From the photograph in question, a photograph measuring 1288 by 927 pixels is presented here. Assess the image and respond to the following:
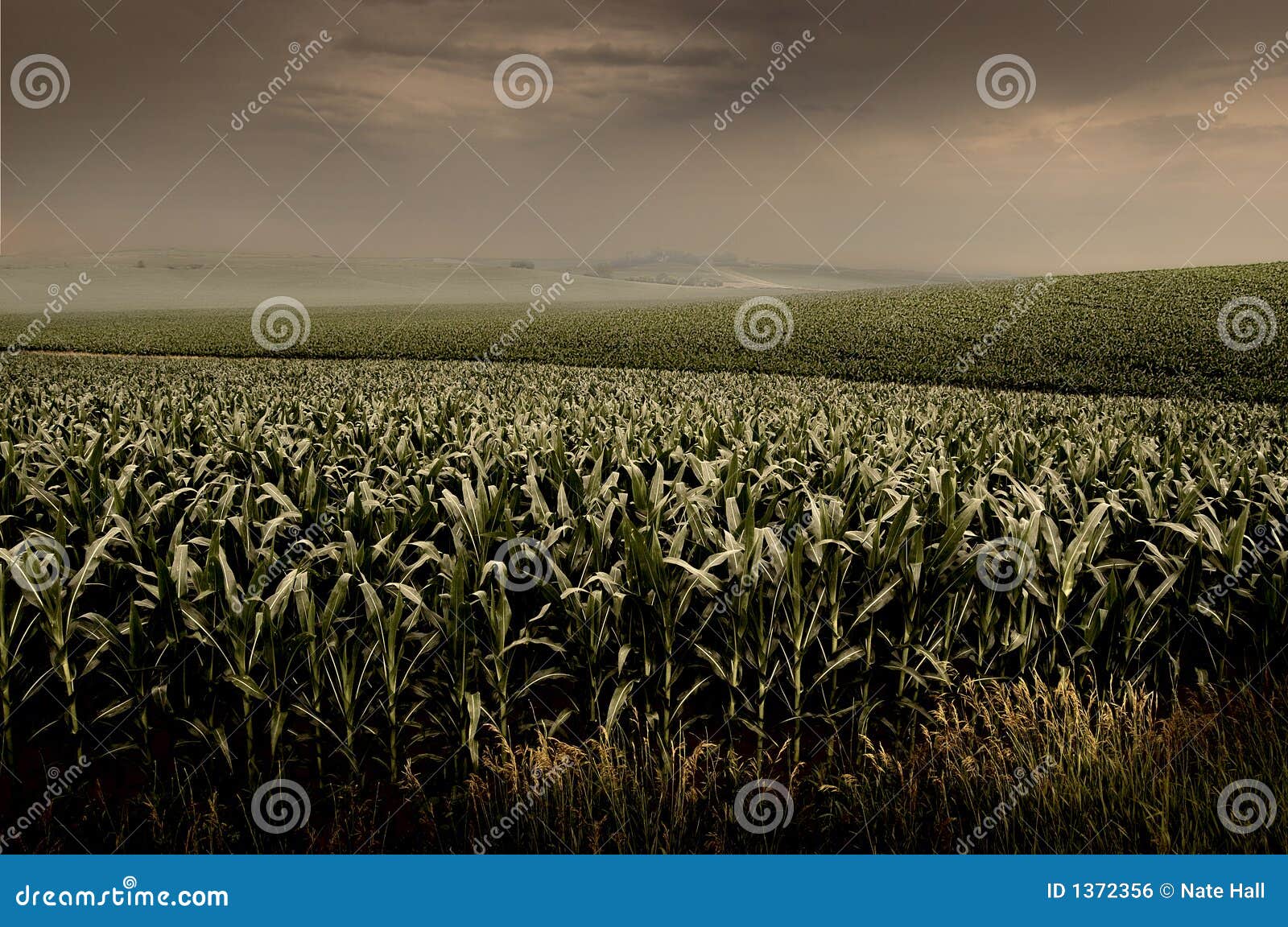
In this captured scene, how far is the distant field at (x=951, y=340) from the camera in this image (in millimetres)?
28797

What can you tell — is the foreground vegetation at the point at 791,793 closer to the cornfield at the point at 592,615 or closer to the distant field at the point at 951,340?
the cornfield at the point at 592,615

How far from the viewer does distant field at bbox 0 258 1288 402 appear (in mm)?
28797

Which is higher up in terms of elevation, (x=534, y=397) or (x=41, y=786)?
(x=534, y=397)

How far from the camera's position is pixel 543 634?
3.34 meters

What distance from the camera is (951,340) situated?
3484cm

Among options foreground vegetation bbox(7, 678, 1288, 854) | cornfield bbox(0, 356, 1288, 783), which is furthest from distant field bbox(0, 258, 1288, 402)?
foreground vegetation bbox(7, 678, 1288, 854)

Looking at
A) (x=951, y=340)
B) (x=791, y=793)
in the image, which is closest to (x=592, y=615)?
(x=791, y=793)

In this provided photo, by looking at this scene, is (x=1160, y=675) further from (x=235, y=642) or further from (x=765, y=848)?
(x=235, y=642)

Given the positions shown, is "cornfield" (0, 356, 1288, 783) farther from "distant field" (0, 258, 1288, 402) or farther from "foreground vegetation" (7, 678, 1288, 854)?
"distant field" (0, 258, 1288, 402)

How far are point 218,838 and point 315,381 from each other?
689 inches

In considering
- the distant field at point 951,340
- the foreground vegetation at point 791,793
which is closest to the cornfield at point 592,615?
the foreground vegetation at point 791,793

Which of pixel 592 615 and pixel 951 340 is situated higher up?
pixel 951 340

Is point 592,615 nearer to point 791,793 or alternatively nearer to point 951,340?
point 791,793

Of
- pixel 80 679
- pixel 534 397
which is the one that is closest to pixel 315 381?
pixel 534 397
